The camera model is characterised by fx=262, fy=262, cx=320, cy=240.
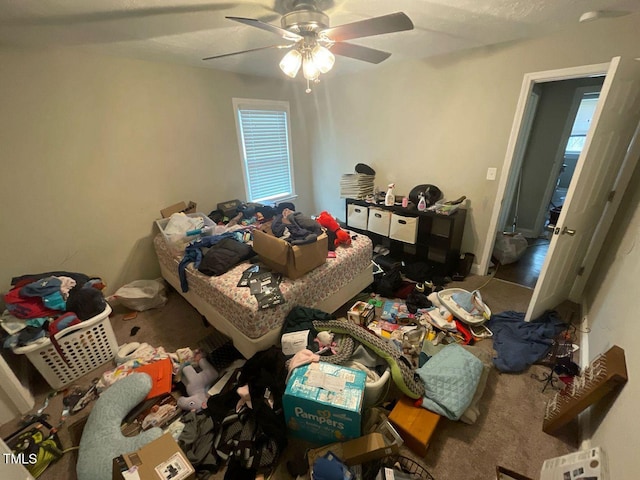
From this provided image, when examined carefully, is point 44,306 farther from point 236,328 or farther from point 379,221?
point 379,221

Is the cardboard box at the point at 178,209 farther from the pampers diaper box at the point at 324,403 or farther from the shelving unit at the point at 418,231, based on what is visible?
the pampers diaper box at the point at 324,403

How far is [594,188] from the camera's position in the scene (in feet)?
6.34

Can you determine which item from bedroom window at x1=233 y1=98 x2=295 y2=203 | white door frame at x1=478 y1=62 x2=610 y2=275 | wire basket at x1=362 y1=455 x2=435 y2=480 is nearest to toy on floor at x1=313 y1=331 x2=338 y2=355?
wire basket at x1=362 y1=455 x2=435 y2=480

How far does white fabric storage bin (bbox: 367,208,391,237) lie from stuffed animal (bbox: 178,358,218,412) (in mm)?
2302

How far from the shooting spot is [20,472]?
122 centimetres

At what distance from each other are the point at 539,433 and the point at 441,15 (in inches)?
105

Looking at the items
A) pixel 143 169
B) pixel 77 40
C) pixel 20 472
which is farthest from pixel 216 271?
pixel 77 40

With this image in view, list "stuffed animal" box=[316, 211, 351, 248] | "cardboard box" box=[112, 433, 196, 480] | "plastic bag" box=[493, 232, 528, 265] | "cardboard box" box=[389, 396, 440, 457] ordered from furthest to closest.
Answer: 1. "plastic bag" box=[493, 232, 528, 265]
2. "stuffed animal" box=[316, 211, 351, 248]
3. "cardboard box" box=[389, 396, 440, 457]
4. "cardboard box" box=[112, 433, 196, 480]

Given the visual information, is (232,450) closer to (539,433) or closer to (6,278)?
(539,433)

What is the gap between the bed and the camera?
5.88ft

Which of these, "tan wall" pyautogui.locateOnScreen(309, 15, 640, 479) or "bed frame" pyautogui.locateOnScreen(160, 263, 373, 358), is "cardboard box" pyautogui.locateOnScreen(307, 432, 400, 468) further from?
"tan wall" pyautogui.locateOnScreen(309, 15, 640, 479)

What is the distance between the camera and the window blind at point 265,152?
138 inches

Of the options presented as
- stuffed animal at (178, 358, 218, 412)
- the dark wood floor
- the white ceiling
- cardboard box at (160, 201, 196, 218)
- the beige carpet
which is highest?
the white ceiling

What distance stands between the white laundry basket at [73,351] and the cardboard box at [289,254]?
1212 millimetres
